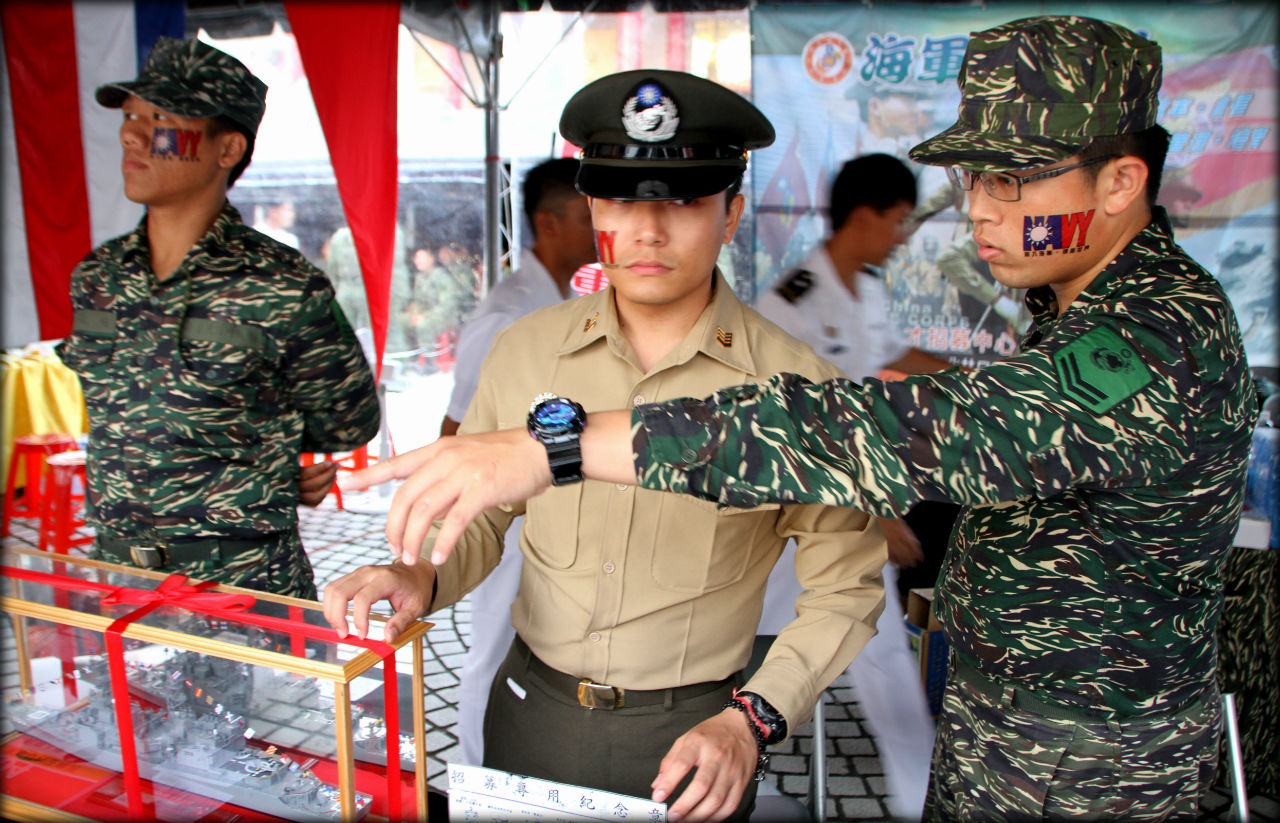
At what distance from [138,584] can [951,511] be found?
3110 millimetres

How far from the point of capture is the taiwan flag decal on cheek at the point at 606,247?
1476mm

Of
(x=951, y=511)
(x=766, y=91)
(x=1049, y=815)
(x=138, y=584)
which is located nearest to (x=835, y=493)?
(x=1049, y=815)

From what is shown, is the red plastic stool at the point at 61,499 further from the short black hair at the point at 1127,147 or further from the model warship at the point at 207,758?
the short black hair at the point at 1127,147

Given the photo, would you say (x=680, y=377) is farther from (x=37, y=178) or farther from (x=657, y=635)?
(x=37, y=178)

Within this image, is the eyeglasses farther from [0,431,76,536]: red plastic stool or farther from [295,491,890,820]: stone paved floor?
[0,431,76,536]: red plastic stool

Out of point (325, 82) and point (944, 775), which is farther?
point (325, 82)

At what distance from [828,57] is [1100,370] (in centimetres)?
430

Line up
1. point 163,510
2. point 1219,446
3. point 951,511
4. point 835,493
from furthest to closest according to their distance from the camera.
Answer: point 951,511
point 163,510
point 1219,446
point 835,493

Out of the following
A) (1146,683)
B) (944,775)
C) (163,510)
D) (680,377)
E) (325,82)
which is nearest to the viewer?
(1146,683)

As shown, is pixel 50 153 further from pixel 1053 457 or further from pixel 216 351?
pixel 1053 457

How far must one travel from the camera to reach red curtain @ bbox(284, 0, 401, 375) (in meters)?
2.99

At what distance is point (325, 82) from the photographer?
3.05 meters

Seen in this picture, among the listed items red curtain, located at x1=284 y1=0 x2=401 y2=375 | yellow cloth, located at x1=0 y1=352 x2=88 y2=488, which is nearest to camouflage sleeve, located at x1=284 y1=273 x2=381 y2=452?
red curtain, located at x1=284 y1=0 x2=401 y2=375

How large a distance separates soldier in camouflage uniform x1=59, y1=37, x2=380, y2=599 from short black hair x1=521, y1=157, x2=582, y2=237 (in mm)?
1481
